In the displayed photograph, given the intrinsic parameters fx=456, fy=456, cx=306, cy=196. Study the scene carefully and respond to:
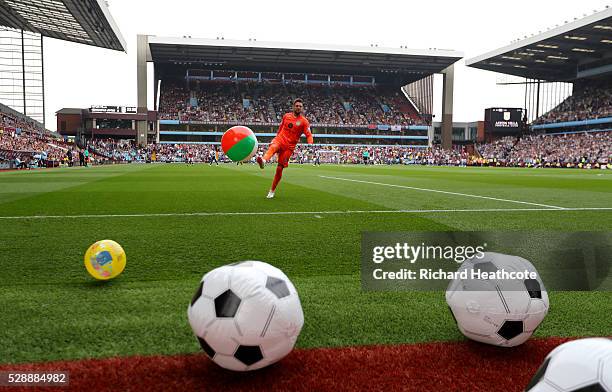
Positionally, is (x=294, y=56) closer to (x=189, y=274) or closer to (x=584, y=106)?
(x=584, y=106)

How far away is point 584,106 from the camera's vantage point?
59.1 meters

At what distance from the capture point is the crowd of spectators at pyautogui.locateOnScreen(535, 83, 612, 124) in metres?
55.6

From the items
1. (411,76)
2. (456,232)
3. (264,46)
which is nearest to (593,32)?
(411,76)

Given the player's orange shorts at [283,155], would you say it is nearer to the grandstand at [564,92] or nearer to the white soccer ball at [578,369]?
the white soccer ball at [578,369]

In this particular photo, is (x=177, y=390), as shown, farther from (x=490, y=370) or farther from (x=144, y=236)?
(x=144, y=236)

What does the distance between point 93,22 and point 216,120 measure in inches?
1178

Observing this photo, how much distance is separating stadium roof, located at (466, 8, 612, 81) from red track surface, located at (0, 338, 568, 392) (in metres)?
47.8

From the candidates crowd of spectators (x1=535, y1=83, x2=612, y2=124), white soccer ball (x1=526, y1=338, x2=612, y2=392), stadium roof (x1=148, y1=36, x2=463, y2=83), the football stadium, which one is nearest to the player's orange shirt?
the football stadium

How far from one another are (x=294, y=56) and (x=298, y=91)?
472 inches

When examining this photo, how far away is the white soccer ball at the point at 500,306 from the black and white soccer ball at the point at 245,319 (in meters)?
0.94

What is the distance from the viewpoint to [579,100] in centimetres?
6112

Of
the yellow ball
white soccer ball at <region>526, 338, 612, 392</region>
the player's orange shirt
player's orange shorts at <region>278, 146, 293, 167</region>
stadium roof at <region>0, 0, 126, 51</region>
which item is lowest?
the yellow ball

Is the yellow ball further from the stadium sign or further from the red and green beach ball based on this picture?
the stadium sign

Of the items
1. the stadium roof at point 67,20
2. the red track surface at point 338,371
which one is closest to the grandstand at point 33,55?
the stadium roof at point 67,20
